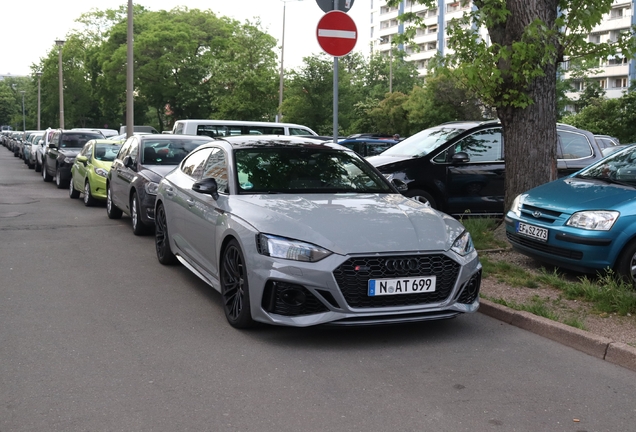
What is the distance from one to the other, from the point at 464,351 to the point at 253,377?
1588 mm

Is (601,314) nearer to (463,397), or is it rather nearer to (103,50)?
(463,397)

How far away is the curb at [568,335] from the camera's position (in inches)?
211

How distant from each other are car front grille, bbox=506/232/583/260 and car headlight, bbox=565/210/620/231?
10.2 inches

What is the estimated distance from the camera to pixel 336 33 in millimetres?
9195

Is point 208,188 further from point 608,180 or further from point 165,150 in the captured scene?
point 165,150

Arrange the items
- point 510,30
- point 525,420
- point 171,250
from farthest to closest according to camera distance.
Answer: point 510,30
point 171,250
point 525,420

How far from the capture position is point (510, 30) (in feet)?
31.9

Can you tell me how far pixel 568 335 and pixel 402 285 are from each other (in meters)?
1.33

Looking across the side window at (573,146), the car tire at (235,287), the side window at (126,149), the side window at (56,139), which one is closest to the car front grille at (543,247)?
the car tire at (235,287)

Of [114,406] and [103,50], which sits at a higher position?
[103,50]

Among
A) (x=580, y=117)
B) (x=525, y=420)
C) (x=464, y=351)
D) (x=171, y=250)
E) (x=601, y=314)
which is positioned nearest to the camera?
(x=525, y=420)

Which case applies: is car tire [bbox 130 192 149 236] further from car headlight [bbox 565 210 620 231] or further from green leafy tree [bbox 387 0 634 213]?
car headlight [bbox 565 210 620 231]

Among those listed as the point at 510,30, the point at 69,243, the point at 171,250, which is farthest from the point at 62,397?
the point at 510,30

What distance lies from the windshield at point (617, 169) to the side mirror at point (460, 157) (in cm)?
301
